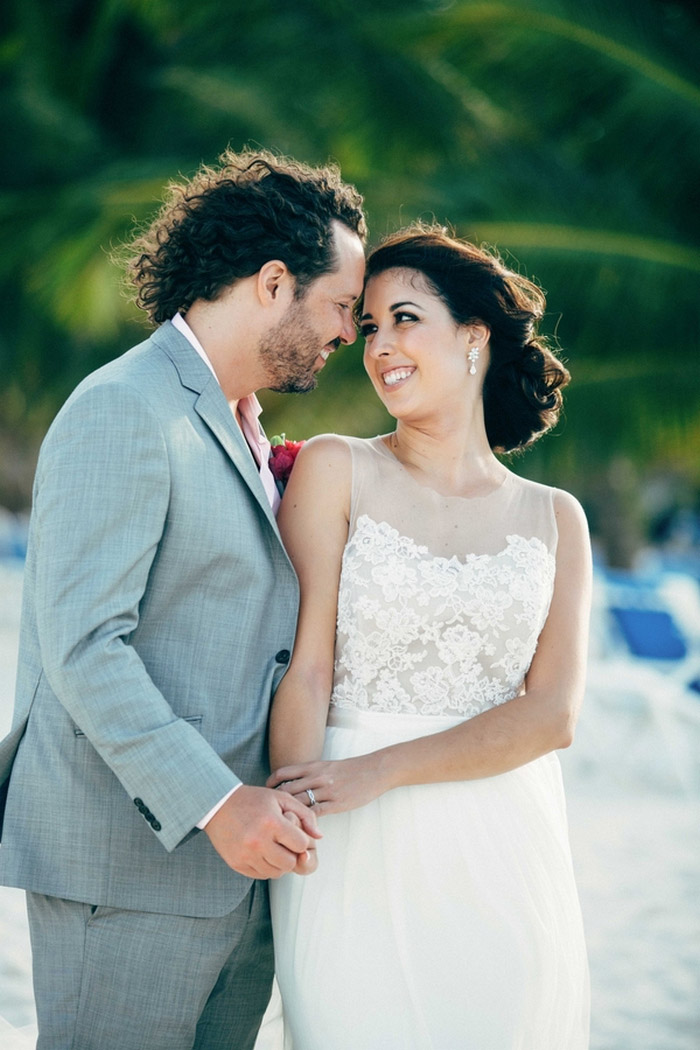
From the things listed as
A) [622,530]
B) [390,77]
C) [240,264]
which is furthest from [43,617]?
[622,530]

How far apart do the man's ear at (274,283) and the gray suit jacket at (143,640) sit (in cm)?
25

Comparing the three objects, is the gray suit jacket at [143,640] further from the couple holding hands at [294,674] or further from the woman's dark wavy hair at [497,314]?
the woman's dark wavy hair at [497,314]

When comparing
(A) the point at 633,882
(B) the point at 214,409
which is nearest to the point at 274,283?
(B) the point at 214,409

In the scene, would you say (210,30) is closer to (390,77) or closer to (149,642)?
(390,77)

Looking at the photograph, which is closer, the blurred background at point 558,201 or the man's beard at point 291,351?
Result: the man's beard at point 291,351

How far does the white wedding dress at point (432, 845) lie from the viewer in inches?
109

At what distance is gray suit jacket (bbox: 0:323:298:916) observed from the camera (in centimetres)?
230

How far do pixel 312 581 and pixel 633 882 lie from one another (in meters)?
4.30

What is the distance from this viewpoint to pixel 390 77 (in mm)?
9273

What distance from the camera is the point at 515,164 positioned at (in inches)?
357

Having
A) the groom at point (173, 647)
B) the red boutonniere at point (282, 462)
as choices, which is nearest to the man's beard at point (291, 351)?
the groom at point (173, 647)

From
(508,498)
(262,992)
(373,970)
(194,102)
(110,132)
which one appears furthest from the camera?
(110,132)

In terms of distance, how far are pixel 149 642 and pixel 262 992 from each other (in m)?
1.11

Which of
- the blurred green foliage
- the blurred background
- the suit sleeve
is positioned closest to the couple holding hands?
the suit sleeve
